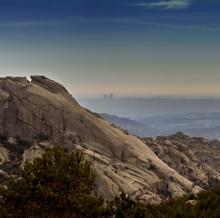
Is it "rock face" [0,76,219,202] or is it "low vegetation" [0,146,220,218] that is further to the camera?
"rock face" [0,76,219,202]

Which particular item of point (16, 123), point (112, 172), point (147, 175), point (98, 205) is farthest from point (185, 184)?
point (98, 205)

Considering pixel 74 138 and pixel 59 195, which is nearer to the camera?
pixel 59 195

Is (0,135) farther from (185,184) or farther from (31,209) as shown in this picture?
(31,209)

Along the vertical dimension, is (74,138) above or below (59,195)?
below

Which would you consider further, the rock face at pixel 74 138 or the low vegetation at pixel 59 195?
the rock face at pixel 74 138
